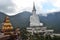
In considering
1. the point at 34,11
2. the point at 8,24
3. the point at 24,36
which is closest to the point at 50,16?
the point at 34,11

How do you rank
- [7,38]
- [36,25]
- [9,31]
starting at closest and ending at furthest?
[7,38], [9,31], [36,25]

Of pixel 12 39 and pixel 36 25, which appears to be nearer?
pixel 12 39

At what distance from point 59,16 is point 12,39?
9782 centimetres

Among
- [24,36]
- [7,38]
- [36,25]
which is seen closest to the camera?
[7,38]

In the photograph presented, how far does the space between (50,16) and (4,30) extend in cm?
9818

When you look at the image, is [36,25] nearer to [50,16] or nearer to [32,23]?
[32,23]

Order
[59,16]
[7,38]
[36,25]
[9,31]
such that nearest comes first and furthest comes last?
[7,38], [9,31], [36,25], [59,16]

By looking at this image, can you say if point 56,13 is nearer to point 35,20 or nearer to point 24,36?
point 35,20

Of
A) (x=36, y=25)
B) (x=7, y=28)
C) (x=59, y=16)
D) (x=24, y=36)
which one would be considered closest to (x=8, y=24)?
(x=7, y=28)

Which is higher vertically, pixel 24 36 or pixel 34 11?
pixel 34 11

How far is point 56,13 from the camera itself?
111m

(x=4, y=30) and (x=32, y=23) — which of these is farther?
(x=32, y=23)

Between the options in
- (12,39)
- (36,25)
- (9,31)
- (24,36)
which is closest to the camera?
(12,39)

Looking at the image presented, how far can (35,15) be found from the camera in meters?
51.8
